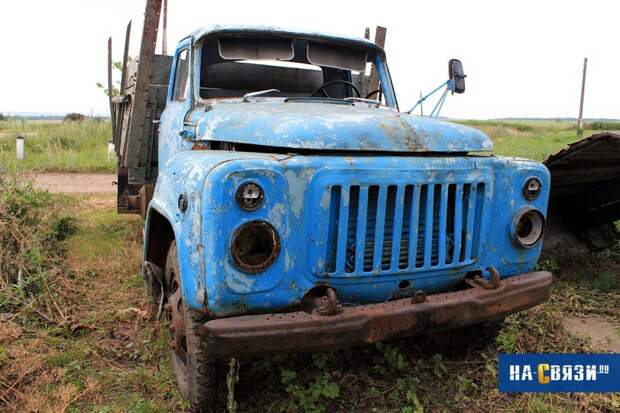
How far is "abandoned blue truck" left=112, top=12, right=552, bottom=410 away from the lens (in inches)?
92.3

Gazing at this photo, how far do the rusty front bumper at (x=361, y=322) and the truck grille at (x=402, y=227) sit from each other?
0.62 feet

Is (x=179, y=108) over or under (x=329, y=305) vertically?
over

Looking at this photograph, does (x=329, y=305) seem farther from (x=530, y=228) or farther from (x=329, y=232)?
(x=530, y=228)

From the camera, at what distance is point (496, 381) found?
3250 millimetres

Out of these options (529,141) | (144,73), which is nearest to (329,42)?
(144,73)

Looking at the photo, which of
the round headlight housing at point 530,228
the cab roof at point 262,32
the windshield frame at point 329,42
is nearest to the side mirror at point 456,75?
the windshield frame at point 329,42

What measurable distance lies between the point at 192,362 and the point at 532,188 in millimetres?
1945

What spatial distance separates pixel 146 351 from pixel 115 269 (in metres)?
1.77

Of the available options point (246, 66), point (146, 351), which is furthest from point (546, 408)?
point (246, 66)

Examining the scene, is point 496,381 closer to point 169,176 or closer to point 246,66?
point 169,176

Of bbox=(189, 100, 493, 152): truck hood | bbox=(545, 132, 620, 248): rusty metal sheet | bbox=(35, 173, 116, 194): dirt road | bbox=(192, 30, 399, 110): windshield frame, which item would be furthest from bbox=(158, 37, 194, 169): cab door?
bbox=(35, 173, 116, 194): dirt road

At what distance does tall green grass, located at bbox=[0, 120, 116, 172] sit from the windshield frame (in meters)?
10.1

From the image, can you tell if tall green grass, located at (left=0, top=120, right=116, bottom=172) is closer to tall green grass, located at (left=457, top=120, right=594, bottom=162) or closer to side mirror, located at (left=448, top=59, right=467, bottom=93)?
tall green grass, located at (left=457, top=120, right=594, bottom=162)

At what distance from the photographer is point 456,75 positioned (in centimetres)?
394
